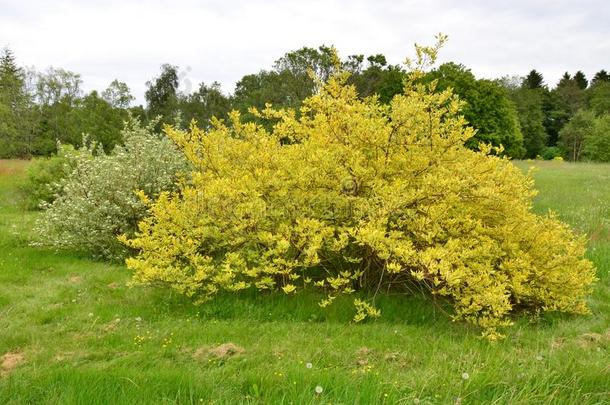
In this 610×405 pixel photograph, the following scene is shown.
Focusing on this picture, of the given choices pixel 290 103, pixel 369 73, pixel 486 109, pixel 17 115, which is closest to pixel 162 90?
pixel 17 115

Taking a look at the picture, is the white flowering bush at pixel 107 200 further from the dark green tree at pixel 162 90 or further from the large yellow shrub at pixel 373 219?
the dark green tree at pixel 162 90

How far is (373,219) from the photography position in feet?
16.1

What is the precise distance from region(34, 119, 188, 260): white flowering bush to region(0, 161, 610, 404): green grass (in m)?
1.16

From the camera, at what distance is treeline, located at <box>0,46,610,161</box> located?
103 feet

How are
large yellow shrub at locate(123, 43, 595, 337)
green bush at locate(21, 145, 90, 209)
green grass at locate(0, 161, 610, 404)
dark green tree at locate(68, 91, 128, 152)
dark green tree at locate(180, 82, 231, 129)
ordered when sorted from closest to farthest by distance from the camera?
green grass at locate(0, 161, 610, 404)
large yellow shrub at locate(123, 43, 595, 337)
green bush at locate(21, 145, 90, 209)
dark green tree at locate(68, 91, 128, 152)
dark green tree at locate(180, 82, 231, 129)

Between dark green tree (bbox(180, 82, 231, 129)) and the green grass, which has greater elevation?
dark green tree (bbox(180, 82, 231, 129))

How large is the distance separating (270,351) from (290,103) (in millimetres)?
31548

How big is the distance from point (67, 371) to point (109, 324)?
1.41 m

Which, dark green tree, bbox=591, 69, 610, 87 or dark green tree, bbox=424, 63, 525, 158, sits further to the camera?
dark green tree, bbox=591, 69, 610, 87

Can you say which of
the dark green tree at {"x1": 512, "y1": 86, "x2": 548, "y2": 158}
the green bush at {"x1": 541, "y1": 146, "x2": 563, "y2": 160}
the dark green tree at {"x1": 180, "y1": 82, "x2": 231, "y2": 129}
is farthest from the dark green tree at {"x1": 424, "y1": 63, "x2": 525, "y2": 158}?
the dark green tree at {"x1": 180, "y1": 82, "x2": 231, "y2": 129}

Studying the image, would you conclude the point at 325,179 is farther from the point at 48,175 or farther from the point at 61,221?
the point at 48,175

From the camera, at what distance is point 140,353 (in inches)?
165

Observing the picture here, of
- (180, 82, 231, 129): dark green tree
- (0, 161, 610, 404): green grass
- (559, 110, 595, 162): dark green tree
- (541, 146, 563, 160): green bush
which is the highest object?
(180, 82, 231, 129): dark green tree

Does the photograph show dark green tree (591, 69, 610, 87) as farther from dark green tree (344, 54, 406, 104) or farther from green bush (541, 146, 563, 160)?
dark green tree (344, 54, 406, 104)
